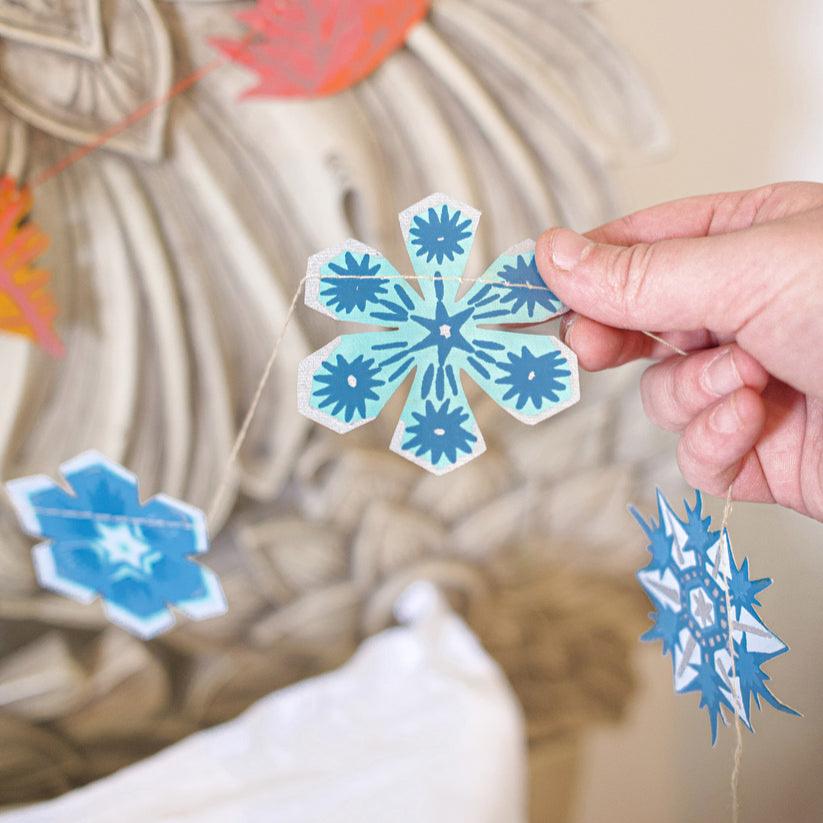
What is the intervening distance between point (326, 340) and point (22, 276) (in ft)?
1.09

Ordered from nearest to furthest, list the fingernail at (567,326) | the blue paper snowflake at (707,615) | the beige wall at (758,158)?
the blue paper snowflake at (707,615) < the fingernail at (567,326) < the beige wall at (758,158)

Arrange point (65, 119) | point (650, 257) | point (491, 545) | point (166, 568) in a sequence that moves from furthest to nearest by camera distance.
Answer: point (491, 545) → point (65, 119) → point (166, 568) → point (650, 257)

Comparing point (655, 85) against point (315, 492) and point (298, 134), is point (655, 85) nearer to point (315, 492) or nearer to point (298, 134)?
point (298, 134)

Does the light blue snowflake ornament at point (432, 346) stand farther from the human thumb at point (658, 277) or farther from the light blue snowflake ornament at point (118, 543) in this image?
the light blue snowflake ornament at point (118, 543)

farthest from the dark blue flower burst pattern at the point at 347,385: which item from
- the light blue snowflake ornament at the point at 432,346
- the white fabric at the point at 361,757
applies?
the white fabric at the point at 361,757

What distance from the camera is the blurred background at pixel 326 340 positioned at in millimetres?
838

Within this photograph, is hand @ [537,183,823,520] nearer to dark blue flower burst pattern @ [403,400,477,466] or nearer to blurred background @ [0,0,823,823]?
dark blue flower burst pattern @ [403,400,477,466]

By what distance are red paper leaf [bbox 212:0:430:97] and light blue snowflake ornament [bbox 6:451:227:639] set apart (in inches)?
18.2

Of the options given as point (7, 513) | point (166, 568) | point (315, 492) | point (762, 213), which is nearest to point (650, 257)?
point (762, 213)

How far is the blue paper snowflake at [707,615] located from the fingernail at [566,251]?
0.18 meters

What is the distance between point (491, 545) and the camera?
1.03 metres

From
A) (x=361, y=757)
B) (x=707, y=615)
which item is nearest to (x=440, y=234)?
(x=707, y=615)

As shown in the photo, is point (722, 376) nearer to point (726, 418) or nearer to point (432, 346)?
point (726, 418)

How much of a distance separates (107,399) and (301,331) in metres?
0.23
